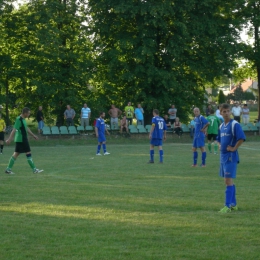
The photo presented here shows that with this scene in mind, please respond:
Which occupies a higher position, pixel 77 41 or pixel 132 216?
pixel 77 41

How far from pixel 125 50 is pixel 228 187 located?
32342mm

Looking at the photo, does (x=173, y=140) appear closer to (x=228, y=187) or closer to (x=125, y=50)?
(x=125, y=50)

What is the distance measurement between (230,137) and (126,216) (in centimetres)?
217

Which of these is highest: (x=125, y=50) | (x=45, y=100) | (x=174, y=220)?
(x=125, y=50)

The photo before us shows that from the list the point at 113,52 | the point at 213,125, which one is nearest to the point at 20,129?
the point at 213,125

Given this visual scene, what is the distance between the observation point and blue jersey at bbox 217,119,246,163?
10.8m

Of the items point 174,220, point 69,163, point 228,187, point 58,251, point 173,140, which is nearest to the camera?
point 58,251

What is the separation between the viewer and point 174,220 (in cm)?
1009

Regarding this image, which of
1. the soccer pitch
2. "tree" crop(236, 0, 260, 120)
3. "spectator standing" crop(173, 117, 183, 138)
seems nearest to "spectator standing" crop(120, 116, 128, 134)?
"spectator standing" crop(173, 117, 183, 138)

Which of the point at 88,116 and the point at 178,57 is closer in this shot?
the point at 88,116

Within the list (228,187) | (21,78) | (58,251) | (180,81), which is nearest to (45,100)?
(21,78)

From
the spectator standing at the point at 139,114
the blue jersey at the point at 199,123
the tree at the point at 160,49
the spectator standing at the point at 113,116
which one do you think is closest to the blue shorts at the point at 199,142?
the blue jersey at the point at 199,123

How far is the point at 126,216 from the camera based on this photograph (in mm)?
10547

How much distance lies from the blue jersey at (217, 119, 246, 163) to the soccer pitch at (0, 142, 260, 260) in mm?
942
